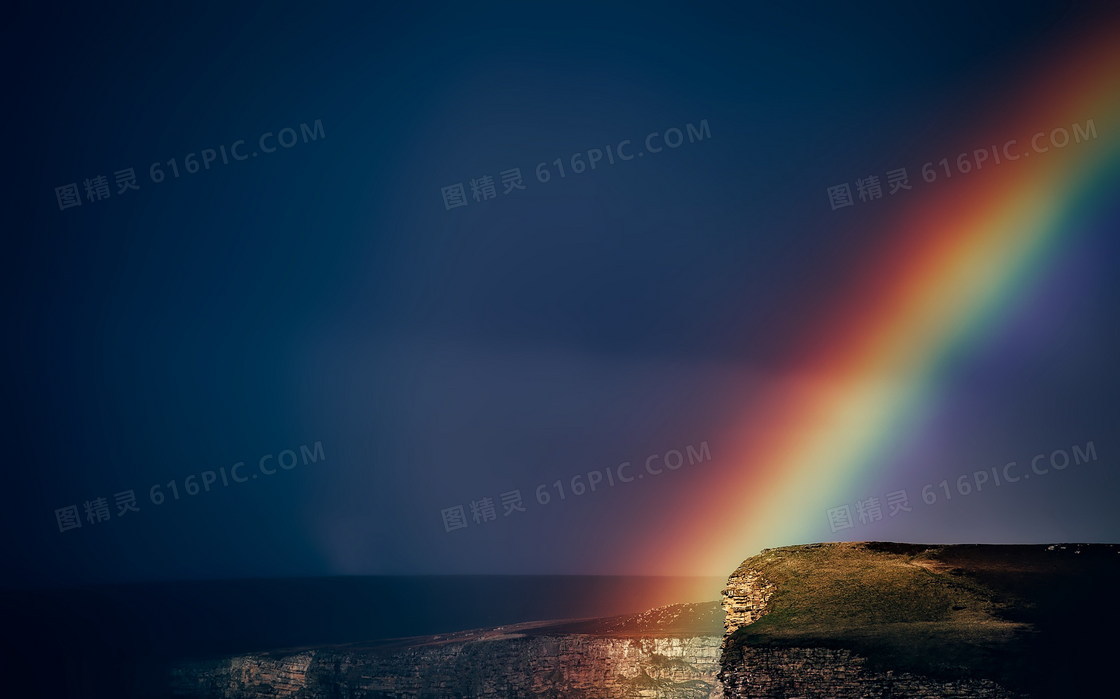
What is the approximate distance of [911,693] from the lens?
53.8 feet

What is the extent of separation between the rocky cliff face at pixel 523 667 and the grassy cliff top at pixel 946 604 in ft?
18.7

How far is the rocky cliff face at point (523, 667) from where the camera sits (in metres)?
29.3

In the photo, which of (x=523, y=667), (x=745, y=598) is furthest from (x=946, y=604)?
(x=523, y=667)

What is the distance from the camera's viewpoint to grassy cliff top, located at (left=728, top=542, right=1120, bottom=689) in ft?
59.3

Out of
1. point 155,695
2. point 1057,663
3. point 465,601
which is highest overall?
point 1057,663

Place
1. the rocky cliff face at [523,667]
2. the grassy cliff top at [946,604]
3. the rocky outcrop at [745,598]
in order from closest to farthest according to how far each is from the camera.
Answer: the grassy cliff top at [946,604] < the rocky outcrop at [745,598] < the rocky cliff face at [523,667]

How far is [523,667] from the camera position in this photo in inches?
1331

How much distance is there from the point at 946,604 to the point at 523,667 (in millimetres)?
19183

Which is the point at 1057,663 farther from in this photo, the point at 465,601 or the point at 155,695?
the point at 465,601

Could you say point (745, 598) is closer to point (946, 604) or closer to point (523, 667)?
point (946, 604)

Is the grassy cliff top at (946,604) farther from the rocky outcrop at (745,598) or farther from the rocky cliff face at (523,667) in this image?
the rocky cliff face at (523,667)

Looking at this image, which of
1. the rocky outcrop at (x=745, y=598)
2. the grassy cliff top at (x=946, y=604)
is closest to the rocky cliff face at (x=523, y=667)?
the rocky outcrop at (x=745, y=598)

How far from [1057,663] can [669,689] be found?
1399cm

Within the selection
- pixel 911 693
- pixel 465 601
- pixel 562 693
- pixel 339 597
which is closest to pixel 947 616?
pixel 911 693
